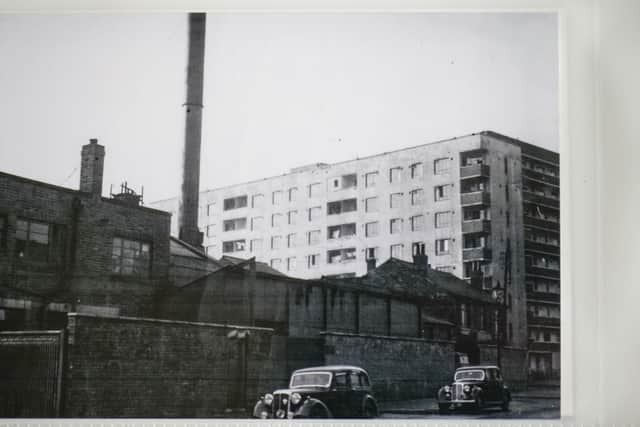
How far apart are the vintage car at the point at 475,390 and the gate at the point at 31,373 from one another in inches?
108

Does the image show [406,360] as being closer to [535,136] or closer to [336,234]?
[336,234]

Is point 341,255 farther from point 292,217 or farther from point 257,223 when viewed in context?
point 257,223

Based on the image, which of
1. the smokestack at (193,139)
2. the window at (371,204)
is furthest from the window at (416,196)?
the smokestack at (193,139)

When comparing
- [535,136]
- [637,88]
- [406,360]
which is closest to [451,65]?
[535,136]

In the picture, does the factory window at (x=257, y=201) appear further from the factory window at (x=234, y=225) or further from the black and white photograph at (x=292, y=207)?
the factory window at (x=234, y=225)

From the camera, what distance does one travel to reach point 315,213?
17.8ft

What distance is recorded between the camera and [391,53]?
5453mm

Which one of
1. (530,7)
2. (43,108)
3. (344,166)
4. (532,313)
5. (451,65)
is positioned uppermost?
(530,7)

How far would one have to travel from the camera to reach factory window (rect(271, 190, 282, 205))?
17.6 feet

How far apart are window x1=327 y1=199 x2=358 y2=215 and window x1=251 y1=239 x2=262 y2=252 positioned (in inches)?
22.4

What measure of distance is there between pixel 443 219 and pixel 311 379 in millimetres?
1519

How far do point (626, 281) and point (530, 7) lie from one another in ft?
6.98

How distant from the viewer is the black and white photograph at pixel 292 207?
516 cm

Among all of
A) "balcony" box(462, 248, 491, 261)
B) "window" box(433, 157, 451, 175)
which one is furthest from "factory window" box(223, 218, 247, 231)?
"balcony" box(462, 248, 491, 261)
